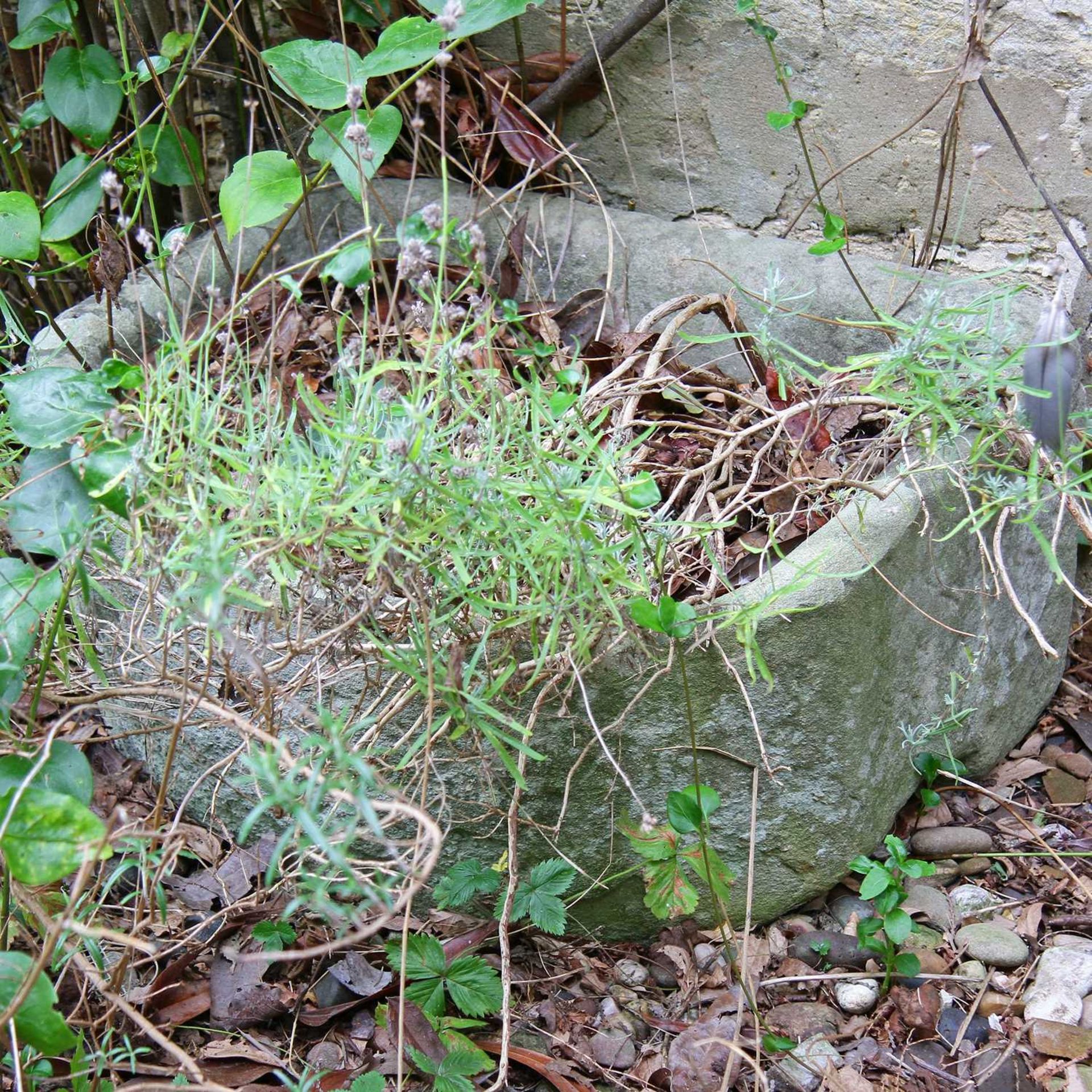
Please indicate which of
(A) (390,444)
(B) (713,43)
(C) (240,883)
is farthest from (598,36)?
(C) (240,883)

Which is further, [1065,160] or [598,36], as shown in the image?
[598,36]

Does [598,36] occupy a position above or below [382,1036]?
above

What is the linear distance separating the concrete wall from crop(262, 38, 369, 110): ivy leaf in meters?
0.70

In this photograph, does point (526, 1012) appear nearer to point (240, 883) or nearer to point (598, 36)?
point (240, 883)

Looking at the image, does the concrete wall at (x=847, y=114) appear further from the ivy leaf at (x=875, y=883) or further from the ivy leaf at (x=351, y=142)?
the ivy leaf at (x=875, y=883)

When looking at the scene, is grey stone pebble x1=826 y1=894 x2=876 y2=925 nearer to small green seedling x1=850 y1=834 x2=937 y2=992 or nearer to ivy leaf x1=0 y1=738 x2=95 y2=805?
small green seedling x1=850 y1=834 x2=937 y2=992

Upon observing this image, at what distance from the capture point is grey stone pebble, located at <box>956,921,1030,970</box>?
4.43ft

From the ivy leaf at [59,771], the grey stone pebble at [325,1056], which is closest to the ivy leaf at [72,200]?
the ivy leaf at [59,771]

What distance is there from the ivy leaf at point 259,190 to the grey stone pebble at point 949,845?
3.89ft

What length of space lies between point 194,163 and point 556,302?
644mm

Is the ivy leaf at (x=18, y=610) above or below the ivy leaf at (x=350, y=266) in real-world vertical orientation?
below

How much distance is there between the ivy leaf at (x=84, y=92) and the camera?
1.69 metres

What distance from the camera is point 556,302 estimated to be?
187 centimetres

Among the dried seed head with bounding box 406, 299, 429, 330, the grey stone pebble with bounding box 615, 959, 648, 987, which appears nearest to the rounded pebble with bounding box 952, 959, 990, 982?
the grey stone pebble with bounding box 615, 959, 648, 987
